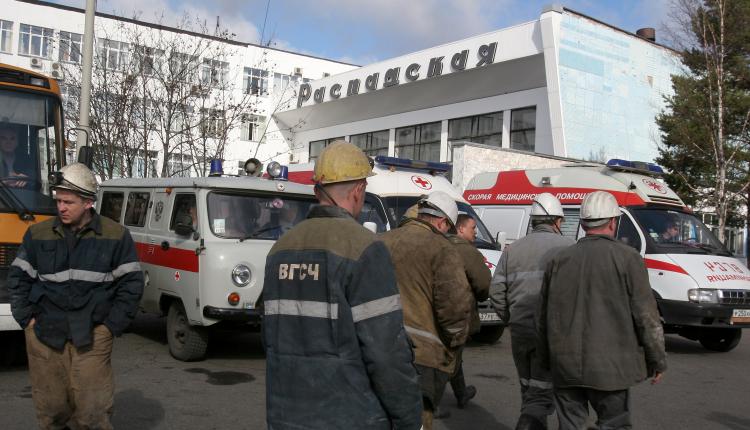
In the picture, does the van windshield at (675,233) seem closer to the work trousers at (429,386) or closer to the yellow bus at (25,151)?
the work trousers at (429,386)

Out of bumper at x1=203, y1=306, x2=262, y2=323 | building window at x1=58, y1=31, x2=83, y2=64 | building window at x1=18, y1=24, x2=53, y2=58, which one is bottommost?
bumper at x1=203, y1=306, x2=262, y2=323

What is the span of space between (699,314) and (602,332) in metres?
6.51

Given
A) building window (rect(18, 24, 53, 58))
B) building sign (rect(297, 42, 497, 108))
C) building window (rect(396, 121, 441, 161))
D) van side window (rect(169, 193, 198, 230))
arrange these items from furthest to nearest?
building window (rect(18, 24, 53, 58)) < building window (rect(396, 121, 441, 161)) < building sign (rect(297, 42, 497, 108)) < van side window (rect(169, 193, 198, 230))

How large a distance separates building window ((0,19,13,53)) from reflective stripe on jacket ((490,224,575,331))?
44088 mm

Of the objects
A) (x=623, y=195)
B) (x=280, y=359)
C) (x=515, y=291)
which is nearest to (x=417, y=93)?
(x=623, y=195)

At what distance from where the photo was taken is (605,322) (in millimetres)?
4051

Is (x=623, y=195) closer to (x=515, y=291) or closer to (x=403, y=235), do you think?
(x=515, y=291)

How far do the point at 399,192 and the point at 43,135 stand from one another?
523cm

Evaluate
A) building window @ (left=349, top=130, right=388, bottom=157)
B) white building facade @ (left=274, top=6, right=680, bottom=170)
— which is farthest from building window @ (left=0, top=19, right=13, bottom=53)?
white building facade @ (left=274, top=6, right=680, bottom=170)

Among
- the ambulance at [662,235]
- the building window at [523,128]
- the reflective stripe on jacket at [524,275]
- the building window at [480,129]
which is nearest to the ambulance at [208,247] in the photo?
the reflective stripe on jacket at [524,275]

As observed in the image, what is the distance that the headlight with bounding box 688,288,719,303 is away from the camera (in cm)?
980

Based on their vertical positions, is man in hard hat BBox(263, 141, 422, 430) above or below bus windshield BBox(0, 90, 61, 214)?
below

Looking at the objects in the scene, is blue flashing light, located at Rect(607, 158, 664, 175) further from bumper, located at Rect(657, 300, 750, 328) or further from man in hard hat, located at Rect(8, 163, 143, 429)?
man in hard hat, located at Rect(8, 163, 143, 429)

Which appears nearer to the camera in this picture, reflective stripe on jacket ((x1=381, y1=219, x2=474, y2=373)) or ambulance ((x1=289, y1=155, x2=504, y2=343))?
reflective stripe on jacket ((x1=381, y1=219, x2=474, y2=373))
